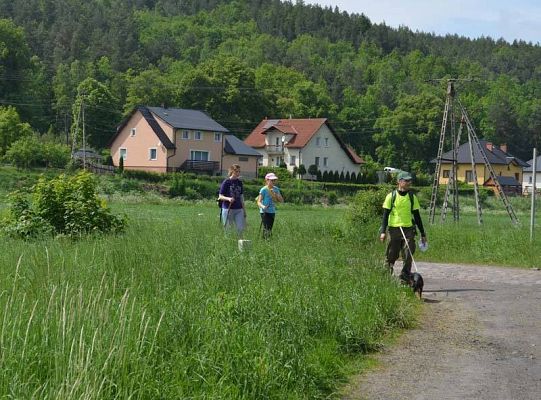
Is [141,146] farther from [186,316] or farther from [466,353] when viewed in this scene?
[186,316]

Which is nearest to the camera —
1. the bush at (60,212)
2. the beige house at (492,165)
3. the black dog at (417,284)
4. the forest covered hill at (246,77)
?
the black dog at (417,284)

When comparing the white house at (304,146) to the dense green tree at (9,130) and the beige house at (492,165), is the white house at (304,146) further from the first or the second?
the dense green tree at (9,130)

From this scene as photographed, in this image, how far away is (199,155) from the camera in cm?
8194

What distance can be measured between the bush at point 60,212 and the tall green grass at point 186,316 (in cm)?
282

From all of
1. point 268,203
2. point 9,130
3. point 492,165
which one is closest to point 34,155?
point 9,130

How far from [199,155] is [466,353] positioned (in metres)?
74.7

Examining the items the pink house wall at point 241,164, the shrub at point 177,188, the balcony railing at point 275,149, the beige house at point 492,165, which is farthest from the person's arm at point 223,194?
the beige house at point 492,165

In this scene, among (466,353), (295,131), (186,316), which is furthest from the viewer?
(295,131)

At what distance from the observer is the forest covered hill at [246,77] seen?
103188 mm

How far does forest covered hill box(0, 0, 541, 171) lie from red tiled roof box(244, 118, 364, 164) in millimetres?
6609

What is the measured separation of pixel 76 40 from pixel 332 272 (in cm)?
14375

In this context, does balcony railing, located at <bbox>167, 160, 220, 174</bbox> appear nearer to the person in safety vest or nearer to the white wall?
the white wall

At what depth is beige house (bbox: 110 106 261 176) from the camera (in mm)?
78875

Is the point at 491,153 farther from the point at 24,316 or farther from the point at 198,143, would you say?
the point at 24,316
